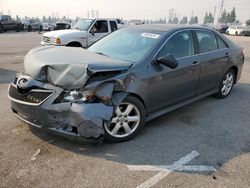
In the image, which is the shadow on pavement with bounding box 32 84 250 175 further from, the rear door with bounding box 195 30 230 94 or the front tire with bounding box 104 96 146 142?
the rear door with bounding box 195 30 230 94

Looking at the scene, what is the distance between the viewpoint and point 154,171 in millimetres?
3232

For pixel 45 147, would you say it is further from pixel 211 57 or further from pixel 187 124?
pixel 211 57

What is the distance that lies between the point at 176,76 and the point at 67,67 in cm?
186

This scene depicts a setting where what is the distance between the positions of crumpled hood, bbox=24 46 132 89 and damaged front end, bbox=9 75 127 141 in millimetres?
116

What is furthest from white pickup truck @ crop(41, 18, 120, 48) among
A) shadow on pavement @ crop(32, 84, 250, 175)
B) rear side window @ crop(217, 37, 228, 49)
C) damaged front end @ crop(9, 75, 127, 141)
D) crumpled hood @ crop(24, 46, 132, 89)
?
damaged front end @ crop(9, 75, 127, 141)

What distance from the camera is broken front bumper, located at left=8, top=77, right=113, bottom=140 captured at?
3.40 metres

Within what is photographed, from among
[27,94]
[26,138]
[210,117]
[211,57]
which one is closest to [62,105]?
[27,94]

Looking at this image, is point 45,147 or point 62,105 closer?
point 62,105

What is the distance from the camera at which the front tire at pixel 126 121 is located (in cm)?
377

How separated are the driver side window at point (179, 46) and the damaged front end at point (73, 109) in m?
1.27

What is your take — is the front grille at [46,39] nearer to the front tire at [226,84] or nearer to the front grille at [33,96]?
the front tire at [226,84]

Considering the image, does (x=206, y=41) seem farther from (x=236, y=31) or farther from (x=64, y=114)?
(x=236, y=31)

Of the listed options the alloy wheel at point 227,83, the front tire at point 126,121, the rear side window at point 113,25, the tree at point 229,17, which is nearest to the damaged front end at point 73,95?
the front tire at point 126,121

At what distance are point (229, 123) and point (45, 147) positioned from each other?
3.12 metres
